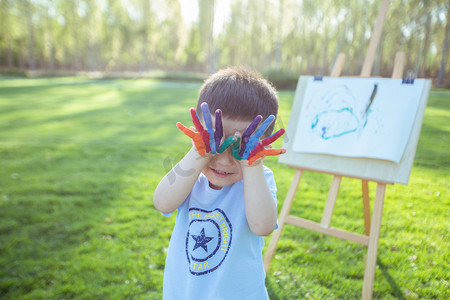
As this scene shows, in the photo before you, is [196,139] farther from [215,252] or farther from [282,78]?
[282,78]

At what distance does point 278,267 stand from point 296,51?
38.2 meters

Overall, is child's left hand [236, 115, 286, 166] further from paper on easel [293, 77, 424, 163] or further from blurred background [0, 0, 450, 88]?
blurred background [0, 0, 450, 88]

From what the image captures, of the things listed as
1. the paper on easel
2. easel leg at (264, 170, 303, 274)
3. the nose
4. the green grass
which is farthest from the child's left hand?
the paper on easel

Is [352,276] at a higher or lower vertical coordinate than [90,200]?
higher

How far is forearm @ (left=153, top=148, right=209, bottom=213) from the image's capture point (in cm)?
106

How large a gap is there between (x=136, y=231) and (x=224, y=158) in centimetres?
228

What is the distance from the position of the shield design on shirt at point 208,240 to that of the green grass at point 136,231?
29 centimetres

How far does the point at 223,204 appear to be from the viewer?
1234mm

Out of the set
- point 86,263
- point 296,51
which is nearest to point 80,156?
point 86,263

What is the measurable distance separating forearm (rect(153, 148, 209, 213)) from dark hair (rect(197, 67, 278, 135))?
192mm

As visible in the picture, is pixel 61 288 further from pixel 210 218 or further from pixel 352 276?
pixel 352 276

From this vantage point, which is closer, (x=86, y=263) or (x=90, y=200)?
(x=86, y=263)

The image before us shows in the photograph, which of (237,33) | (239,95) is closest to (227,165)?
(239,95)

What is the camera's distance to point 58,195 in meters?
3.71
